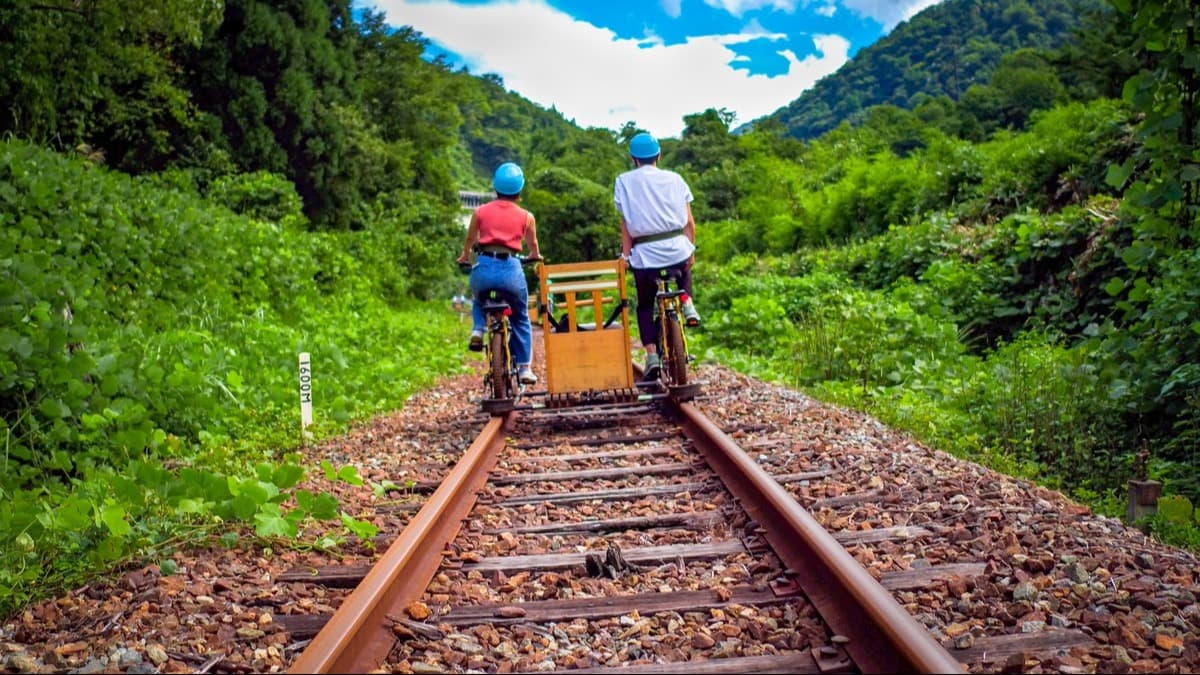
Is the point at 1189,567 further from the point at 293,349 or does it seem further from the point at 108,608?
the point at 293,349

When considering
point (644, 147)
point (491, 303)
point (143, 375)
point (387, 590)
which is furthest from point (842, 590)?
point (143, 375)

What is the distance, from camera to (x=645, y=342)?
757 centimetres

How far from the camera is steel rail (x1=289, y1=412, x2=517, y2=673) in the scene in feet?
8.05

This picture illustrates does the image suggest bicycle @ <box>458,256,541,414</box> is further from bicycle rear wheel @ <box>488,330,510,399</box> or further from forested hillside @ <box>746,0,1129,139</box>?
forested hillside @ <box>746,0,1129,139</box>

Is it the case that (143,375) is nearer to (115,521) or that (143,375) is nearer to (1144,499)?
(115,521)

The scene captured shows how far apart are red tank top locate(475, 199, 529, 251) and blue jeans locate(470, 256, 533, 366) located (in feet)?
0.45

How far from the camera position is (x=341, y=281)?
1969 cm

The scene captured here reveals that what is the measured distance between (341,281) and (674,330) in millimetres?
14193

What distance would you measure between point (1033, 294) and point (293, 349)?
8286 mm

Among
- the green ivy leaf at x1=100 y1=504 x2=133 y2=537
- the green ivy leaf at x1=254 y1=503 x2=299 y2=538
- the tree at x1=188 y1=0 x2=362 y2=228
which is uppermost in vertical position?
the tree at x1=188 y1=0 x2=362 y2=228

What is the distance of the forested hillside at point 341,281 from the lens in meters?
4.77

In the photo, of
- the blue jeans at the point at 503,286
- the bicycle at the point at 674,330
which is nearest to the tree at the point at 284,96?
the blue jeans at the point at 503,286

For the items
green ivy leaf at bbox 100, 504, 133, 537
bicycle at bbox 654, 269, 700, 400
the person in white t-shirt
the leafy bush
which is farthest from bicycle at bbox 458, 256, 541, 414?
green ivy leaf at bbox 100, 504, 133, 537

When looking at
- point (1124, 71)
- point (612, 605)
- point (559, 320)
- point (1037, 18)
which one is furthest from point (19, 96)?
point (1037, 18)
